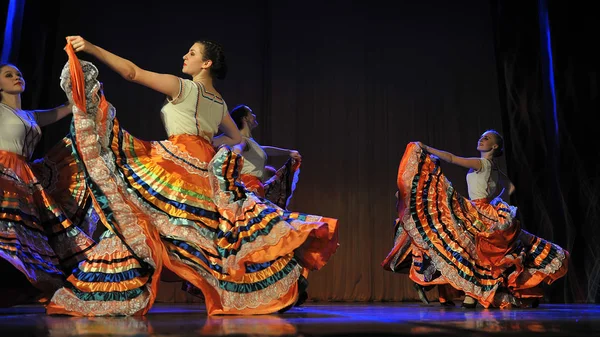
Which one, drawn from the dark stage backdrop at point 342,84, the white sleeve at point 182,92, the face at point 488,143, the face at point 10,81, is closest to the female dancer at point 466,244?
the face at point 488,143

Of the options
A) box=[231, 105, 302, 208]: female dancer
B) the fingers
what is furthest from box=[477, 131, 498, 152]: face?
the fingers

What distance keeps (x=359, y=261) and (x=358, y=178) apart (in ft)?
2.52

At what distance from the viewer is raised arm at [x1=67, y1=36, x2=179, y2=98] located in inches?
106

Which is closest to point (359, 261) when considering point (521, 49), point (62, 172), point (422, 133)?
point (422, 133)

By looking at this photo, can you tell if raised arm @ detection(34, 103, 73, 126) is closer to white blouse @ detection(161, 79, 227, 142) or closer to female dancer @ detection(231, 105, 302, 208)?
Result: white blouse @ detection(161, 79, 227, 142)

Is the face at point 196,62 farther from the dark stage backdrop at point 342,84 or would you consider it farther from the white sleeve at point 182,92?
the dark stage backdrop at point 342,84

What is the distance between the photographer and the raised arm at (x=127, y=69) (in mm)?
2703

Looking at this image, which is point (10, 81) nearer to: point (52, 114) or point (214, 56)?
point (52, 114)

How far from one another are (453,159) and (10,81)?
2.79 meters

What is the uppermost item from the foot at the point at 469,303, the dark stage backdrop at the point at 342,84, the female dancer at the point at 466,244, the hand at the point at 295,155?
the dark stage backdrop at the point at 342,84

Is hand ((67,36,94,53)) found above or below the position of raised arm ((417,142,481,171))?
above

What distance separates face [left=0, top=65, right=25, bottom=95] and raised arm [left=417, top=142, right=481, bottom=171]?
8.16ft

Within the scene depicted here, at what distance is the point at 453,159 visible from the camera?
181 inches

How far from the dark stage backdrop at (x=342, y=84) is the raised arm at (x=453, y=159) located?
1.60 meters
